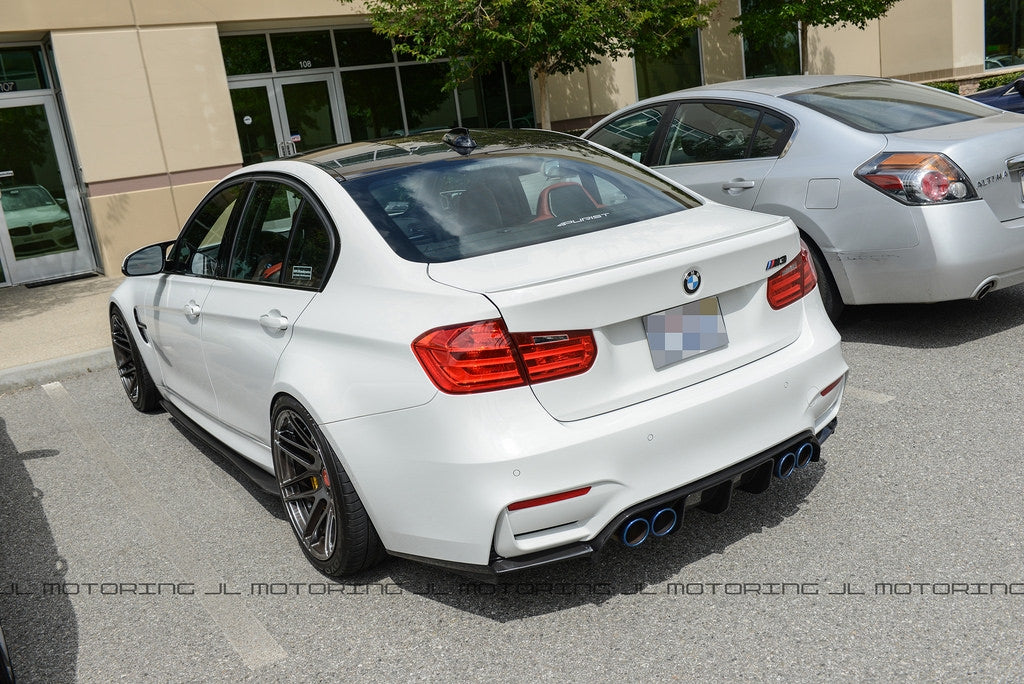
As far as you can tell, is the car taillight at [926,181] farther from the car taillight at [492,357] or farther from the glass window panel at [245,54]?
the glass window panel at [245,54]

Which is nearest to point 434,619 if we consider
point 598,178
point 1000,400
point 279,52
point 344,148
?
point 598,178

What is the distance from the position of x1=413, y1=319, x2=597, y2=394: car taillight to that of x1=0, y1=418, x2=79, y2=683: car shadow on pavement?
164 centimetres

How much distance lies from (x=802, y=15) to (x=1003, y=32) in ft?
25.7

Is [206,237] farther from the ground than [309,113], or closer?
closer

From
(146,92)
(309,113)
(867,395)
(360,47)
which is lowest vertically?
(867,395)

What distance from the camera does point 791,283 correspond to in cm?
352

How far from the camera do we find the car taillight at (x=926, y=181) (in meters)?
5.17

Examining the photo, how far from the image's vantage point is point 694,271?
316cm

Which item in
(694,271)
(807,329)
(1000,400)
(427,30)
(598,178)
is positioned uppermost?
(427,30)

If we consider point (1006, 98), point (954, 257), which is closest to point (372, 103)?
point (1006, 98)

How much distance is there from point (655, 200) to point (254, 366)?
175 centimetres

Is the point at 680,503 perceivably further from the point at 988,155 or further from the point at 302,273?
the point at 988,155

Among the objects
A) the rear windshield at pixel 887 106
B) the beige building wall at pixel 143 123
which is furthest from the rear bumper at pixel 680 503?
the beige building wall at pixel 143 123

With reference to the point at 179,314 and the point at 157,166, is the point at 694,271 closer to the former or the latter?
the point at 179,314
